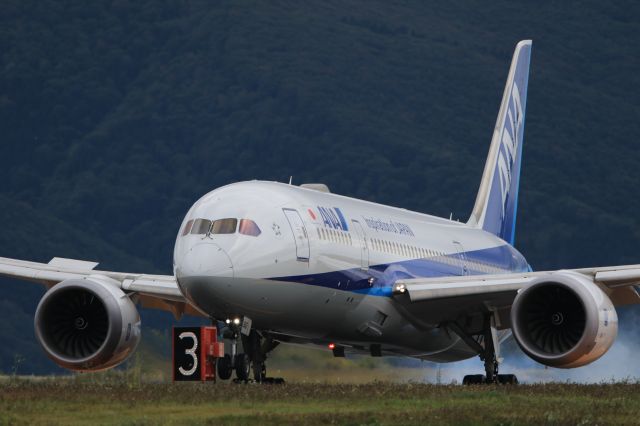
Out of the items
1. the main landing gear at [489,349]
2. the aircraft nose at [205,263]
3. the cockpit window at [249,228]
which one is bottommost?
the main landing gear at [489,349]

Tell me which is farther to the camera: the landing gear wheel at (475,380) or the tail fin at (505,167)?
the tail fin at (505,167)

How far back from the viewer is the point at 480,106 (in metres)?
192

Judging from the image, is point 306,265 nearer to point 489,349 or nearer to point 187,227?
point 187,227

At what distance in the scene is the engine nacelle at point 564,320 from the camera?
24.1 metres

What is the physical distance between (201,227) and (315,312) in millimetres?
2690

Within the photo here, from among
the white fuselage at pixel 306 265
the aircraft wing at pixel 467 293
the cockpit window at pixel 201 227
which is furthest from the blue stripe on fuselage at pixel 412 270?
the cockpit window at pixel 201 227

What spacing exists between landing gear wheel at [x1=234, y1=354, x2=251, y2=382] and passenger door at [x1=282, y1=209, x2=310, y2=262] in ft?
6.12

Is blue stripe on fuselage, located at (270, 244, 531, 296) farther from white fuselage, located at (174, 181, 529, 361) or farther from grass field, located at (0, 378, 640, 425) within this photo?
grass field, located at (0, 378, 640, 425)

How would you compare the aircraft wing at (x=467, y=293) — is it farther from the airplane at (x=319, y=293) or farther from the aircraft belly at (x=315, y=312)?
the aircraft belly at (x=315, y=312)

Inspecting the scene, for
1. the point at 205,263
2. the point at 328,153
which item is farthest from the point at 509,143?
the point at 328,153

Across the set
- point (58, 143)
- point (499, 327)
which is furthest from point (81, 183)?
point (499, 327)

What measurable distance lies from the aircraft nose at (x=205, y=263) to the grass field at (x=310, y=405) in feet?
5.65

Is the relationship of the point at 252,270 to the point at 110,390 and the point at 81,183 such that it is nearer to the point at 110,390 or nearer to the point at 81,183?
the point at 110,390

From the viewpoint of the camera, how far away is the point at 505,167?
38.9m
